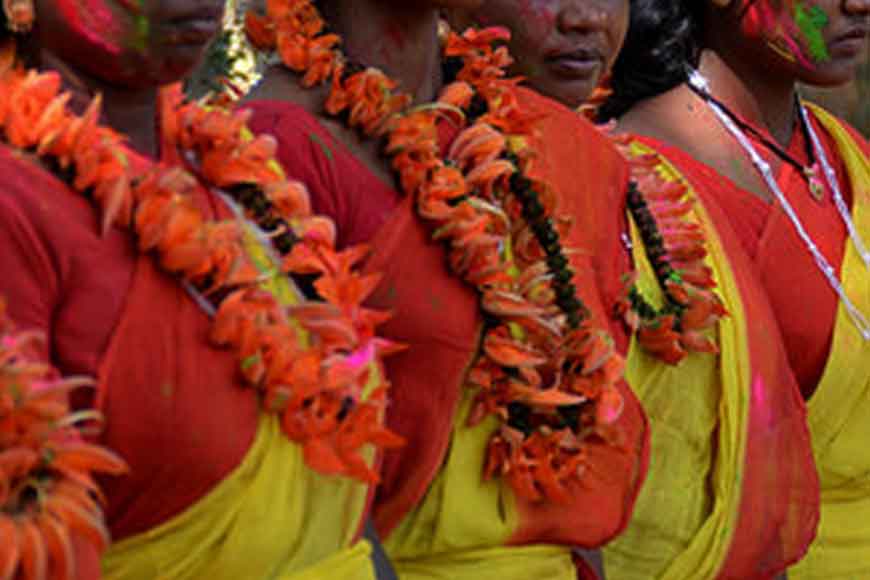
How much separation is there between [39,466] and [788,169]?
8.65 ft

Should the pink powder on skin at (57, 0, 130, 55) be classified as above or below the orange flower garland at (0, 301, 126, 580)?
above

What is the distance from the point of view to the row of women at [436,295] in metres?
2.89

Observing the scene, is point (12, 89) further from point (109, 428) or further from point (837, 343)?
point (837, 343)

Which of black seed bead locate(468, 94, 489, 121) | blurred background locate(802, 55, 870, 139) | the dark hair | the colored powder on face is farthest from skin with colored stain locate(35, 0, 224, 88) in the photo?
blurred background locate(802, 55, 870, 139)

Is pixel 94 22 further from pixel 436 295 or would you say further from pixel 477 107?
Answer: pixel 477 107

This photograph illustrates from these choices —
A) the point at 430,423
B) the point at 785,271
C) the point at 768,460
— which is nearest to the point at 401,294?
the point at 430,423

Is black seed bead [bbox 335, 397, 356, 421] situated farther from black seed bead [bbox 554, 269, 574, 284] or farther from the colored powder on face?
black seed bead [bbox 554, 269, 574, 284]

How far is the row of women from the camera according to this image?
2.89m

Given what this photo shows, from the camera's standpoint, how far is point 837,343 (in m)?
4.82

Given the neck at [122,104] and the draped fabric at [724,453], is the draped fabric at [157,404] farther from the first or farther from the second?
the draped fabric at [724,453]

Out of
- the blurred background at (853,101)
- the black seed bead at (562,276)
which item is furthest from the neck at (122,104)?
the blurred background at (853,101)

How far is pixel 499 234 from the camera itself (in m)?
3.71

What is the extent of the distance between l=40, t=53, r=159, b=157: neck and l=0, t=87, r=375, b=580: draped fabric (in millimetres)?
40

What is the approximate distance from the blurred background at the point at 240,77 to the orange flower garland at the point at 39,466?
0.99m
